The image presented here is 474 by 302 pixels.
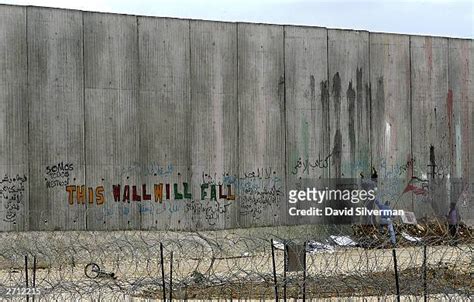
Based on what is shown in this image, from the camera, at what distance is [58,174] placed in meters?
19.2

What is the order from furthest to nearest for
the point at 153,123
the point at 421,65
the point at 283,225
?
the point at 421,65 → the point at 283,225 → the point at 153,123

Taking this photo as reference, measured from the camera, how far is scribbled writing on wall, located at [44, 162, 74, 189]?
62.6ft

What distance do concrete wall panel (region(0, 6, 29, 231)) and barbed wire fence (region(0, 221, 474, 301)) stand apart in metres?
0.49

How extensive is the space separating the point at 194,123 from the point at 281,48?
111 inches

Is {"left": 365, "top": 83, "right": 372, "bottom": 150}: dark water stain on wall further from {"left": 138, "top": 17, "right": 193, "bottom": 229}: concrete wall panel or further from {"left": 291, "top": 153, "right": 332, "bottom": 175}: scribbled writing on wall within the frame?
{"left": 138, "top": 17, "right": 193, "bottom": 229}: concrete wall panel

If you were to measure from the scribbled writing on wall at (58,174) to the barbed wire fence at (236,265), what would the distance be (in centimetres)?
100

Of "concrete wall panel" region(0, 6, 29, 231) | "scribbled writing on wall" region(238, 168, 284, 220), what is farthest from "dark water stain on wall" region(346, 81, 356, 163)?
"concrete wall panel" region(0, 6, 29, 231)

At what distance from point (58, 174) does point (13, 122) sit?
1358mm

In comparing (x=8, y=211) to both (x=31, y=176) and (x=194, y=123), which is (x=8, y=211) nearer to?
(x=31, y=176)

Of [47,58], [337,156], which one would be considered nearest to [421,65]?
[337,156]

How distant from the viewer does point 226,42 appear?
2114 cm

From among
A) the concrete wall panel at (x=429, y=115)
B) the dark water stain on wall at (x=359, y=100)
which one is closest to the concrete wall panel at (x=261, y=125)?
the dark water stain on wall at (x=359, y=100)

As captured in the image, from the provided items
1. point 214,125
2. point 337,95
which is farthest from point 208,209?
point 337,95

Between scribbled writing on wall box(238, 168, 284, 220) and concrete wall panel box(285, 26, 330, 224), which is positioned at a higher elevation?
concrete wall panel box(285, 26, 330, 224)
